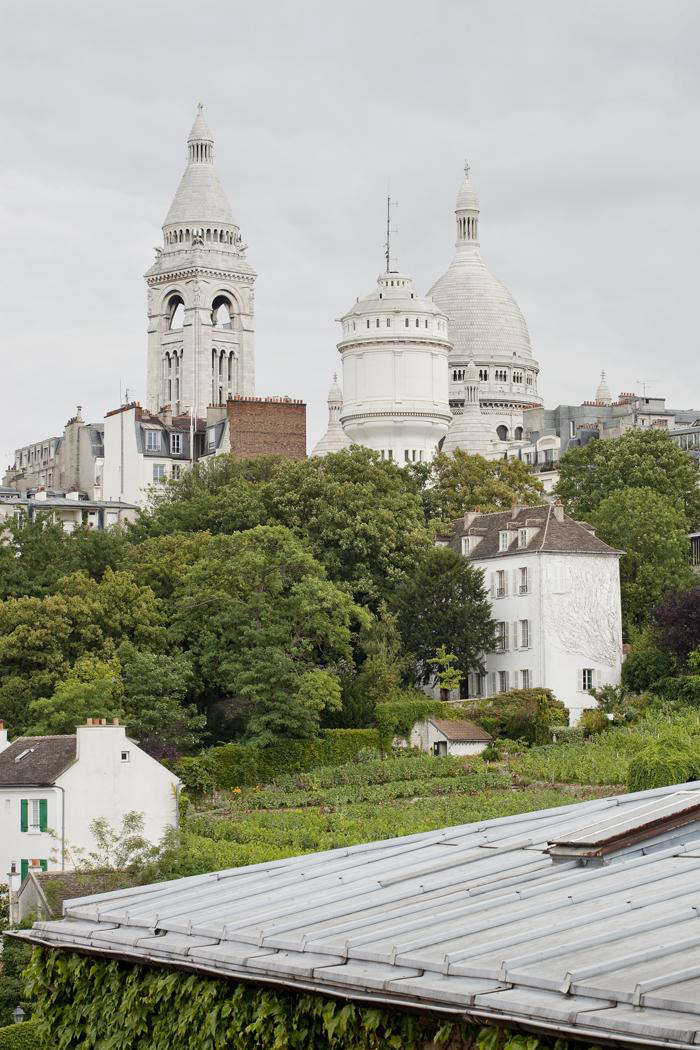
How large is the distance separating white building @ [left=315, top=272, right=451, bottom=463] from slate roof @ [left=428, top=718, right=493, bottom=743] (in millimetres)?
38877

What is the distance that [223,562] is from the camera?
2894 inches

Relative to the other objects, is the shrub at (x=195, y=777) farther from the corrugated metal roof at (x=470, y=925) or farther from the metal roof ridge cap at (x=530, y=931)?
the metal roof ridge cap at (x=530, y=931)

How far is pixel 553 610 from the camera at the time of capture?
3039 inches

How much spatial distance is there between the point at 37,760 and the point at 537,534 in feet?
93.2

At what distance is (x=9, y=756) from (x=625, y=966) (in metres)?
45.4

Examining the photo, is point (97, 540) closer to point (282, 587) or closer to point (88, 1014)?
point (282, 587)

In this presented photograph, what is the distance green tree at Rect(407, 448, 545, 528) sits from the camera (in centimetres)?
9081

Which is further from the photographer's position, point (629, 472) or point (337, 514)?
point (629, 472)

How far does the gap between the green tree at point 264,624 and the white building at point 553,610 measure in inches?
271

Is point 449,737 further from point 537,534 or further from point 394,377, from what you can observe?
point 394,377

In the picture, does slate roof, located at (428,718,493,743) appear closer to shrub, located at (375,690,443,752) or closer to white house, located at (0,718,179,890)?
shrub, located at (375,690,443,752)

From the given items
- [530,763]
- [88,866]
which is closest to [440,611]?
[530,763]

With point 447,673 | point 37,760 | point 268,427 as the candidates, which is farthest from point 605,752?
point 268,427

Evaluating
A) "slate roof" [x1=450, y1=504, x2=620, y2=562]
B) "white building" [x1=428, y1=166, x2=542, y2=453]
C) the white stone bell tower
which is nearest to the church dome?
"white building" [x1=428, y1=166, x2=542, y2=453]
